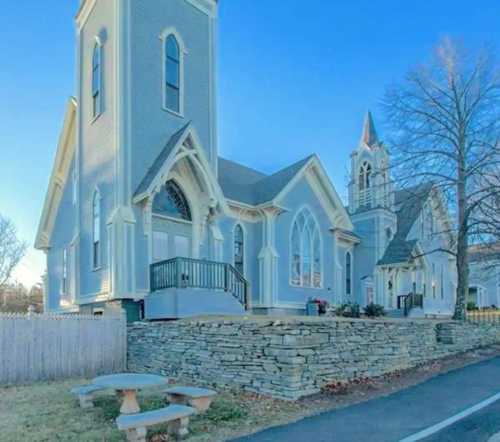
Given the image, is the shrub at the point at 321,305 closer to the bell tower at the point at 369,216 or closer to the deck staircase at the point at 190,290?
the deck staircase at the point at 190,290

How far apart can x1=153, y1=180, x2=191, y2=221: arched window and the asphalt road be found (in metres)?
→ 9.50

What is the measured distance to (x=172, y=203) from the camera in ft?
53.7

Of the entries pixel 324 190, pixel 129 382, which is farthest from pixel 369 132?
pixel 129 382

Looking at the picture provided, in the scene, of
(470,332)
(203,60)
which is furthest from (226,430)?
(203,60)

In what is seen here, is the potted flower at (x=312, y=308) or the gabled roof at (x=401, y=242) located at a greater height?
the gabled roof at (x=401, y=242)

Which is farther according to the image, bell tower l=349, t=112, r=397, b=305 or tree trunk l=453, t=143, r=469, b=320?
bell tower l=349, t=112, r=397, b=305

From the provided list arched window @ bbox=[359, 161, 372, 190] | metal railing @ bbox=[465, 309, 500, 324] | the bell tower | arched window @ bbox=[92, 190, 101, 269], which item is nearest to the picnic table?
arched window @ bbox=[92, 190, 101, 269]

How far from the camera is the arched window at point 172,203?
51.8 feet

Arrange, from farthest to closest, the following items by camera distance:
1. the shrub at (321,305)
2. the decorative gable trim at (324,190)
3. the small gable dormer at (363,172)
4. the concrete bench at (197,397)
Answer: the small gable dormer at (363,172), the decorative gable trim at (324,190), the shrub at (321,305), the concrete bench at (197,397)

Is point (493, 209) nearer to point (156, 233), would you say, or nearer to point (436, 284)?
point (156, 233)

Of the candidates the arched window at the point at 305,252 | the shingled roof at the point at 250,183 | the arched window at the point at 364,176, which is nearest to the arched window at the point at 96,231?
the shingled roof at the point at 250,183

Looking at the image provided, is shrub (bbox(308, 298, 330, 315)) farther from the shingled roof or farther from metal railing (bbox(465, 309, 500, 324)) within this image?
metal railing (bbox(465, 309, 500, 324))

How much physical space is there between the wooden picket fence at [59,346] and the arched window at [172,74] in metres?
7.71

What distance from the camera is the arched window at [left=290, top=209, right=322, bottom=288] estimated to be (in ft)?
68.0
